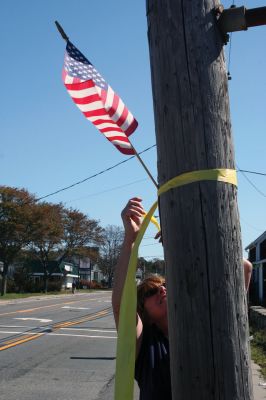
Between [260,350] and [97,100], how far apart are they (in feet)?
33.9

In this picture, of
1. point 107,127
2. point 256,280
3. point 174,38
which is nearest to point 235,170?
point 174,38

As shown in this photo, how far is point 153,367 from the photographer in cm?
263

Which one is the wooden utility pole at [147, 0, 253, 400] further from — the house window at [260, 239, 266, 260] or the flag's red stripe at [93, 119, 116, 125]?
the house window at [260, 239, 266, 260]

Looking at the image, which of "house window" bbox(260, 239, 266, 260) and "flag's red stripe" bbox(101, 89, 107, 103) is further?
"house window" bbox(260, 239, 266, 260)

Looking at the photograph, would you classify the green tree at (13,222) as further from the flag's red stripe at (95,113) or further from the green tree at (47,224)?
the flag's red stripe at (95,113)

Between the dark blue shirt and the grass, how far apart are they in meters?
6.58

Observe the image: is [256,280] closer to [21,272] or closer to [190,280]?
[190,280]

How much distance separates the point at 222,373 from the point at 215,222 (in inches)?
21.0

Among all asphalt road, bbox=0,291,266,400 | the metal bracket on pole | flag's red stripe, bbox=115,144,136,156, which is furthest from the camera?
asphalt road, bbox=0,291,266,400

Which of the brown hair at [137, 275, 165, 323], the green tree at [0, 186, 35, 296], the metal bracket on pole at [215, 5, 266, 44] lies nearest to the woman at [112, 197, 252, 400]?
the brown hair at [137, 275, 165, 323]

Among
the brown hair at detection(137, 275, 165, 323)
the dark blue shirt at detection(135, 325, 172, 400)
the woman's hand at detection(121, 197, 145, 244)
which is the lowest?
the dark blue shirt at detection(135, 325, 172, 400)

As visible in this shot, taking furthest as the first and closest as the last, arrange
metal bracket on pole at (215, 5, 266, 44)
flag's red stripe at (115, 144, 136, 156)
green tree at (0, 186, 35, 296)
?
green tree at (0, 186, 35, 296)
flag's red stripe at (115, 144, 136, 156)
metal bracket on pole at (215, 5, 266, 44)

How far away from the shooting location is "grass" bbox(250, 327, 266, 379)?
10.0 meters

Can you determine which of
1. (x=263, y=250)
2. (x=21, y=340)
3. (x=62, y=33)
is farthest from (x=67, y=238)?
(x=62, y=33)
